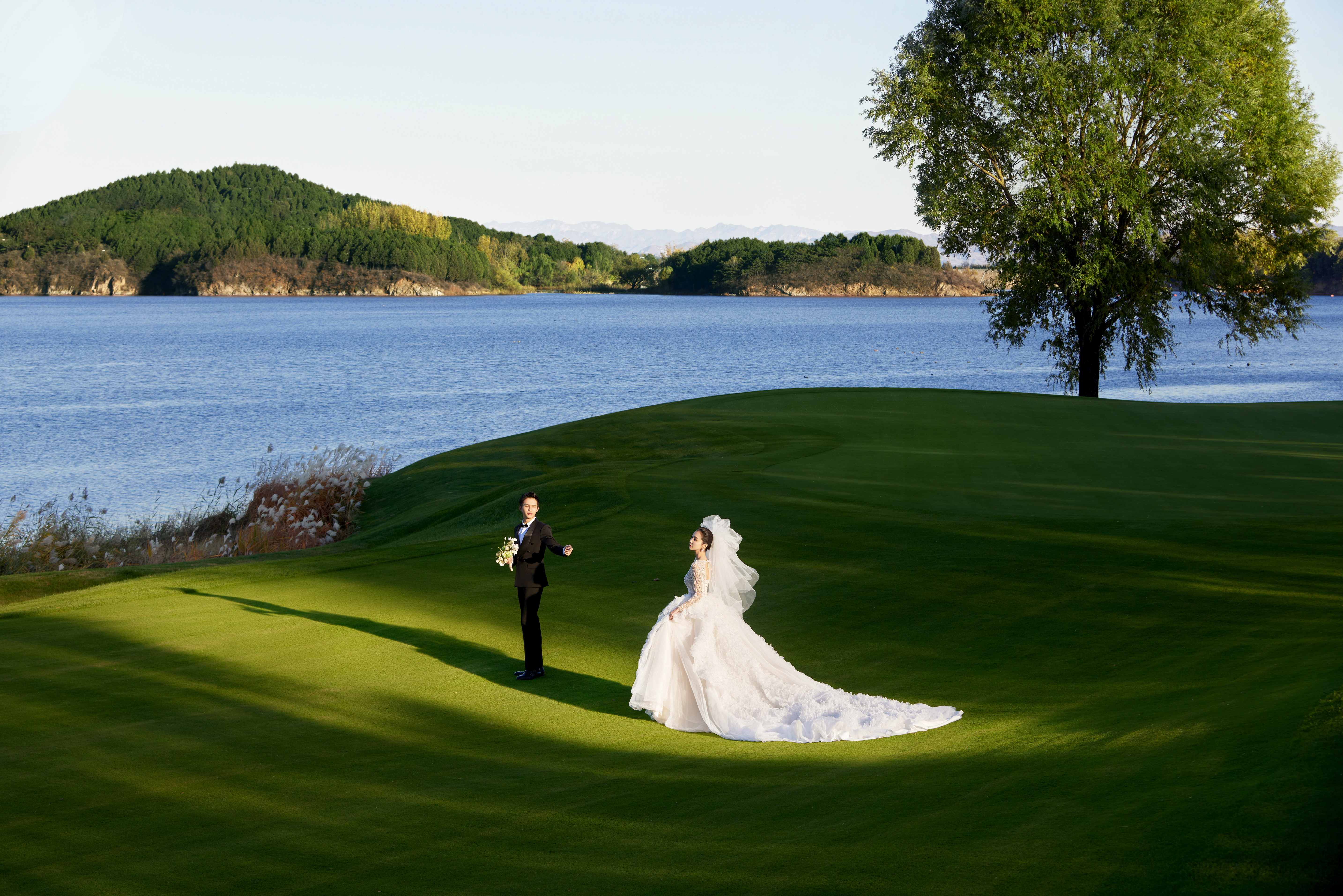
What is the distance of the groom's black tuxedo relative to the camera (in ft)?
37.8

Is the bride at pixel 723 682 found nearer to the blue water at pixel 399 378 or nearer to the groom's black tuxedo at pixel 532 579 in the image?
the groom's black tuxedo at pixel 532 579

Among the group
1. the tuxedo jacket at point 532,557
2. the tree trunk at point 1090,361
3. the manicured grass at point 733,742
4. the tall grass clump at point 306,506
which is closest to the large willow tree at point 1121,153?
the tree trunk at point 1090,361

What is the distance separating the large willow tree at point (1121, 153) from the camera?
120 ft

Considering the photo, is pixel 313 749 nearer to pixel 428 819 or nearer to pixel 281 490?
pixel 428 819

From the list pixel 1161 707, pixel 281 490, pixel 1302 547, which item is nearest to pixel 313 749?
pixel 1161 707

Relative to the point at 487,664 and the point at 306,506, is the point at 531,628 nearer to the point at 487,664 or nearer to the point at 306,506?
the point at 487,664

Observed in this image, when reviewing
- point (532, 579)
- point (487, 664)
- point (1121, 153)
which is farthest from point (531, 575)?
point (1121, 153)

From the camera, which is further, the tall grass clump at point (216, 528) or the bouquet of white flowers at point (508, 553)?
the tall grass clump at point (216, 528)

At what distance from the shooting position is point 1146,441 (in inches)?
1009

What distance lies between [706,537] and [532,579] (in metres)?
2.17

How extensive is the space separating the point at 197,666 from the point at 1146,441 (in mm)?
21361

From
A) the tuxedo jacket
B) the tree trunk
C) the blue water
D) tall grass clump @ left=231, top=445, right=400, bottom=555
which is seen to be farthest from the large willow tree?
the tuxedo jacket

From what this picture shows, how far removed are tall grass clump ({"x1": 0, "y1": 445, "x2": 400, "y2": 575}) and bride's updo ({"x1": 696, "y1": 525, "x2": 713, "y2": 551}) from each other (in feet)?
44.5

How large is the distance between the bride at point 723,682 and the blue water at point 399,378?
29242 mm
